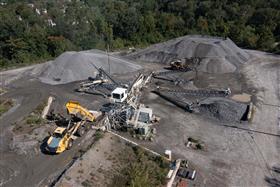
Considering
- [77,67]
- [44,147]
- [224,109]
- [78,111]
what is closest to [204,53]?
[224,109]

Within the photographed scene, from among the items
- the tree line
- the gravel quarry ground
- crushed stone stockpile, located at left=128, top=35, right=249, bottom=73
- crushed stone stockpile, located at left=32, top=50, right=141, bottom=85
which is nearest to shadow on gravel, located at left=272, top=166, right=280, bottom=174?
the gravel quarry ground

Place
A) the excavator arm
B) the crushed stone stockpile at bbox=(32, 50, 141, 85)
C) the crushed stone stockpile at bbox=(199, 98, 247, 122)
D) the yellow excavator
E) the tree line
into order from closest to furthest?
the yellow excavator, the excavator arm, the crushed stone stockpile at bbox=(199, 98, 247, 122), the crushed stone stockpile at bbox=(32, 50, 141, 85), the tree line

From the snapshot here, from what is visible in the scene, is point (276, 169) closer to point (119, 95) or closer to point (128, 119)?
point (128, 119)

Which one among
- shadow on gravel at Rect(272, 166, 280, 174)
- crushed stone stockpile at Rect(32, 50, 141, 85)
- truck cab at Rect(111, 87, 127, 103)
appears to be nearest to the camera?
shadow on gravel at Rect(272, 166, 280, 174)

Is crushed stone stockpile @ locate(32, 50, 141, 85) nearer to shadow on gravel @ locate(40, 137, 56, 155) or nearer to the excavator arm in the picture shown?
the excavator arm

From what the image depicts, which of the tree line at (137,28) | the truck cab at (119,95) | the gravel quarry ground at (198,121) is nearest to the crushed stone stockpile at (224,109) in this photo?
the gravel quarry ground at (198,121)
